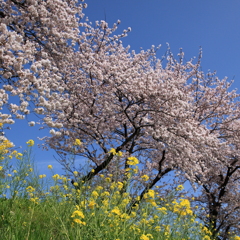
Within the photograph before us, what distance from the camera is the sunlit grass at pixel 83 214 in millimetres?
4371

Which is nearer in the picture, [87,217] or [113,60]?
[87,217]

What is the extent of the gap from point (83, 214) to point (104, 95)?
26.2 ft

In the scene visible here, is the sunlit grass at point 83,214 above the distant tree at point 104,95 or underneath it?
underneath

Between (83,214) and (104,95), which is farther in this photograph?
(104,95)

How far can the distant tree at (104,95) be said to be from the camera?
23.0ft

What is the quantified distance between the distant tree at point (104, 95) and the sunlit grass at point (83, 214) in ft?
5.13

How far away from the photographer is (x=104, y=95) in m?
12.3

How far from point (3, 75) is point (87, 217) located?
152 inches

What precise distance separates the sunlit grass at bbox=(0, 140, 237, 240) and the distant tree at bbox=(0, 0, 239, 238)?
5.13ft

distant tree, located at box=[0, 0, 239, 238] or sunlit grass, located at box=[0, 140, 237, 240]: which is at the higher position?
distant tree, located at box=[0, 0, 239, 238]

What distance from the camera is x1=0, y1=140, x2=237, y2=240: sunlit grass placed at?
14.3ft

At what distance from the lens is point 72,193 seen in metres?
5.40

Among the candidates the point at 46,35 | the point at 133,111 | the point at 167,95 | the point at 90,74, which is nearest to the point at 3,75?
the point at 46,35

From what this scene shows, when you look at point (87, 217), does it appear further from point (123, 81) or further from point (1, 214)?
point (123, 81)
